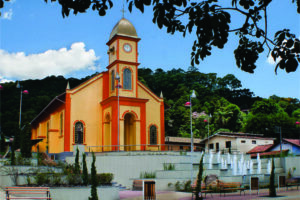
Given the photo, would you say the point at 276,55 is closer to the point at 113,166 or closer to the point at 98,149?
the point at 113,166

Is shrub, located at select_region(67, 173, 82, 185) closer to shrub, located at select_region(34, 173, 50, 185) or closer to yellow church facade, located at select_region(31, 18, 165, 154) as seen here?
shrub, located at select_region(34, 173, 50, 185)

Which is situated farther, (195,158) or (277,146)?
(277,146)

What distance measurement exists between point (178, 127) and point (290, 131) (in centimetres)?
1744

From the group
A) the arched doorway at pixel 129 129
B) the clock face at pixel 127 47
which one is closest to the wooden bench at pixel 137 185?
the arched doorway at pixel 129 129

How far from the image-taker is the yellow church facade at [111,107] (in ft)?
111

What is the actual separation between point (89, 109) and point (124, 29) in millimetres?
8266

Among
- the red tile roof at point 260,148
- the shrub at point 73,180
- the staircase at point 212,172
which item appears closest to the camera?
the shrub at point 73,180

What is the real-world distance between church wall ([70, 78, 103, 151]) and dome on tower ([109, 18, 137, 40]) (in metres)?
4.86

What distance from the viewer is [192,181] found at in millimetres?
23406

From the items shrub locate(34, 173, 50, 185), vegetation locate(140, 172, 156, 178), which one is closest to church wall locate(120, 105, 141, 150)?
vegetation locate(140, 172, 156, 178)

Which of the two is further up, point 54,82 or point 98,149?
Answer: point 54,82

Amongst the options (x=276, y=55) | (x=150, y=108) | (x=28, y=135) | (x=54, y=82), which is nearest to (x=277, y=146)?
(x=150, y=108)

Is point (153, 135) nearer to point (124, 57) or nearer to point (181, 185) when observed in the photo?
point (124, 57)

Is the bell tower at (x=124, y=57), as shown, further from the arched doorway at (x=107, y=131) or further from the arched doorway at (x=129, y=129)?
the arched doorway at (x=107, y=131)
